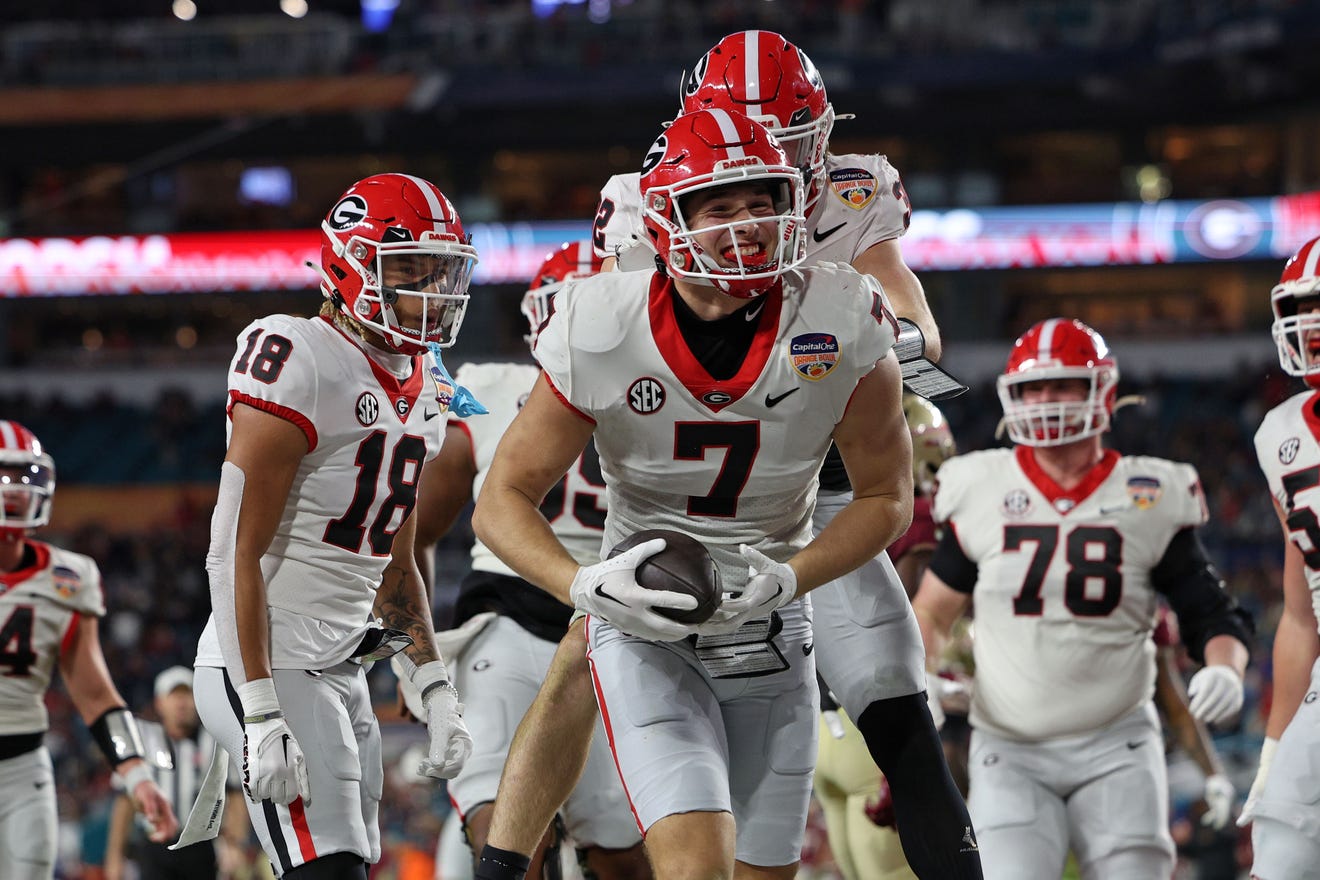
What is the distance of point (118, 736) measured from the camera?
5457mm

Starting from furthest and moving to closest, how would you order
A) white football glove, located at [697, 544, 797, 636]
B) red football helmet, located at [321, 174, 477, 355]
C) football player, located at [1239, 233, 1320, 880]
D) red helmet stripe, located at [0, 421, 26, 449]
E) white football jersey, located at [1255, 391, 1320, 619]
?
1. red helmet stripe, located at [0, 421, 26, 449]
2. white football jersey, located at [1255, 391, 1320, 619]
3. football player, located at [1239, 233, 1320, 880]
4. red football helmet, located at [321, 174, 477, 355]
5. white football glove, located at [697, 544, 797, 636]

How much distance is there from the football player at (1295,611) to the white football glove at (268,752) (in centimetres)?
Answer: 244

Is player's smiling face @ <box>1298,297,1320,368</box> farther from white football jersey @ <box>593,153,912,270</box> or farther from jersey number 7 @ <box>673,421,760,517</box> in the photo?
jersey number 7 @ <box>673,421,760,517</box>

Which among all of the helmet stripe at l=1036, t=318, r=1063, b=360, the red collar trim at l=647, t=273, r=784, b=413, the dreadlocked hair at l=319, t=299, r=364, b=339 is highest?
the dreadlocked hair at l=319, t=299, r=364, b=339

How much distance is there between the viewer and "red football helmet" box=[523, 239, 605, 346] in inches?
199

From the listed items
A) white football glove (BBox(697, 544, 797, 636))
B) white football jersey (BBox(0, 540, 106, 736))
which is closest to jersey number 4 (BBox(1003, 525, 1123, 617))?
white football glove (BBox(697, 544, 797, 636))

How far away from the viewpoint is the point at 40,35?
2320 centimetres

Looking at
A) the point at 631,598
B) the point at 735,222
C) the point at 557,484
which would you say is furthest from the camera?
the point at 557,484

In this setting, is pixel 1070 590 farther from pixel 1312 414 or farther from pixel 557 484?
pixel 557 484

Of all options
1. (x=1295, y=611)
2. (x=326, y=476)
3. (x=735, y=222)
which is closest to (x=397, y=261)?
(x=326, y=476)

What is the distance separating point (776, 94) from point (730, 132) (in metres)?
0.72

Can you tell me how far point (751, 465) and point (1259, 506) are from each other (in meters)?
15.0

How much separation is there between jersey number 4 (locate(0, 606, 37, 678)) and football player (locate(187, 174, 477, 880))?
2051 mm

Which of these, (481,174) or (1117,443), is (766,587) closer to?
(1117,443)
